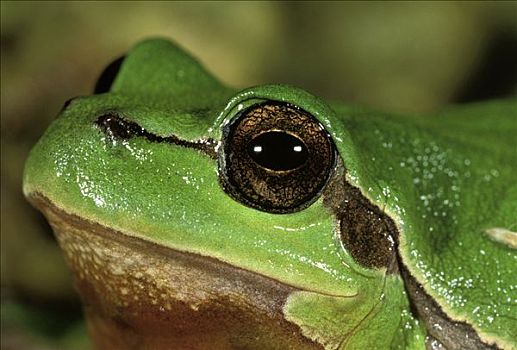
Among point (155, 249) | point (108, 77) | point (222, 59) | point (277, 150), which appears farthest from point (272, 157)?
point (222, 59)

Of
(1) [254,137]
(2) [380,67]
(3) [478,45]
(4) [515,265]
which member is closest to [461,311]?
(4) [515,265]

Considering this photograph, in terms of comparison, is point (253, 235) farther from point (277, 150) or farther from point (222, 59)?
point (222, 59)

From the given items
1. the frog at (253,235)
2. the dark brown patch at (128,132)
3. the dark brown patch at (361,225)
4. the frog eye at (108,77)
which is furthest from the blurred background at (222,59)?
the dark brown patch at (361,225)

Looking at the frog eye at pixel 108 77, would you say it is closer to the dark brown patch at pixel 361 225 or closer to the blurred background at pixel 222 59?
the dark brown patch at pixel 361 225

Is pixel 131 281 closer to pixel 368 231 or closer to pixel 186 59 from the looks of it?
pixel 368 231

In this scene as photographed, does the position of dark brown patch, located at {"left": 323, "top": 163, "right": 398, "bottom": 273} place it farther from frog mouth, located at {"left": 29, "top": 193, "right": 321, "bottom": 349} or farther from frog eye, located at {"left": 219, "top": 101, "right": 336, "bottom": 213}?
frog mouth, located at {"left": 29, "top": 193, "right": 321, "bottom": 349}

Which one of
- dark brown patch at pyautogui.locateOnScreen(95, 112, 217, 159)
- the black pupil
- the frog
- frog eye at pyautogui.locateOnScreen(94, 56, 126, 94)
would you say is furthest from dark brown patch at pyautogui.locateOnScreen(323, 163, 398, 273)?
frog eye at pyautogui.locateOnScreen(94, 56, 126, 94)
